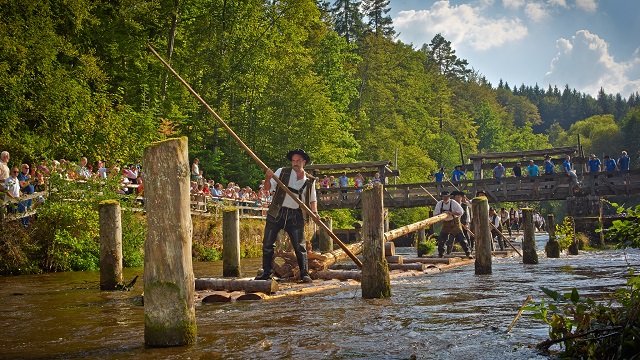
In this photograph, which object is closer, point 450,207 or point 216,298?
point 216,298

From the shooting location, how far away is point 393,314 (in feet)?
26.1

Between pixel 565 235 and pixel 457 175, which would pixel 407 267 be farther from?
A: pixel 457 175

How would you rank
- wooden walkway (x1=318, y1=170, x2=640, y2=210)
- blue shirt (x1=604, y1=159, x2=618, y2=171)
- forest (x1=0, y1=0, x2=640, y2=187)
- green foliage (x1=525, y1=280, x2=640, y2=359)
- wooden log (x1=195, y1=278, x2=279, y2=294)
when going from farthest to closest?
blue shirt (x1=604, y1=159, x2=618, y2=171)
wooden walkway (x1=318, y1=170, x2=640, y2=210)
forest (x1=0, y1=0, x2=640, y2=187)
wooden log (x1=195, y1=278, x2=279, y2=294)
green foliage (x1=525, y1=280, x2=640, y2=359)

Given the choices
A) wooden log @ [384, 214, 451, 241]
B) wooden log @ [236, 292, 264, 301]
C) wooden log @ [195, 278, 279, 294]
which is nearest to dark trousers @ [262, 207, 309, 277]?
wooden log @ [195, 278, 279, 294]

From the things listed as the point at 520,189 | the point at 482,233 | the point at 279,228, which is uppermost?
the point at 520,189

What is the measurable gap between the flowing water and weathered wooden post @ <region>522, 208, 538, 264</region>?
448 centimetres

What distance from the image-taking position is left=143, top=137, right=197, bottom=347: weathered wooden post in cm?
585

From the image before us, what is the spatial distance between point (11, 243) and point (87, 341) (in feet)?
32.6

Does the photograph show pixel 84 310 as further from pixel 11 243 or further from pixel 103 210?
pixel 11 243

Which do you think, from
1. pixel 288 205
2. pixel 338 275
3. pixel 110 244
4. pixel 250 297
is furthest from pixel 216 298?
pixel 338 275

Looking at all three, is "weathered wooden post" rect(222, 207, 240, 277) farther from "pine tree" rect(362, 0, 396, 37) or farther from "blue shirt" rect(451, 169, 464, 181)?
"pine tree" rect(362, 0, 396, 37)

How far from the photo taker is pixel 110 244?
1138 cm

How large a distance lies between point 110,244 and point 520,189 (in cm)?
2690

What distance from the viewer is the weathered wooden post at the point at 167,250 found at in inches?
230
